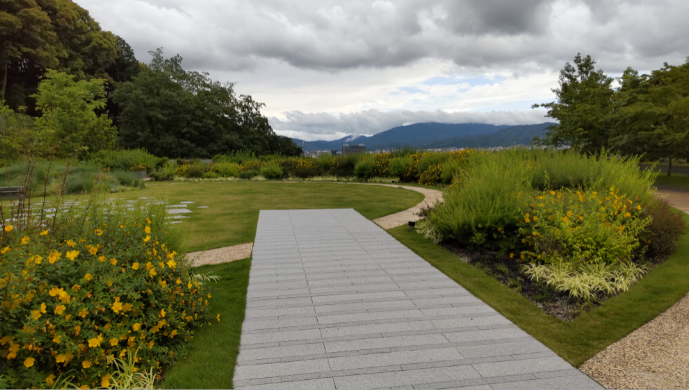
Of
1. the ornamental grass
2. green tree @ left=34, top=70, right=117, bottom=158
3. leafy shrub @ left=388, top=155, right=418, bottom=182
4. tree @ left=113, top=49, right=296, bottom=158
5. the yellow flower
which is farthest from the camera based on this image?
tree @ left=113, top=49, right=296, bottom=158

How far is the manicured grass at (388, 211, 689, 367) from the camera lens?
272 centimetres

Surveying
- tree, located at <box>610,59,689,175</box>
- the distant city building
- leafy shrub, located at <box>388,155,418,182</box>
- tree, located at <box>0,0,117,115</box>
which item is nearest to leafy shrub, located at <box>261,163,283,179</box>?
the distant city building

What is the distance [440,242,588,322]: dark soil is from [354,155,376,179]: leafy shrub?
11.2 meters

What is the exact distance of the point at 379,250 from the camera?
5.30 metres

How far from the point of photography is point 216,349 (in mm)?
2562

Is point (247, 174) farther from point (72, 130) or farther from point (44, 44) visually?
point (44, 44)

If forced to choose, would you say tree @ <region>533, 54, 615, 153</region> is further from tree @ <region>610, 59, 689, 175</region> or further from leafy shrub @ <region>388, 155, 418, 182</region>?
leafy shrub @ <region>388, 155, 418, 182</region>

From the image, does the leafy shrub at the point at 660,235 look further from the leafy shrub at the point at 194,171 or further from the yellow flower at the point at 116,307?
Result: the leafy shrub at the point at 194,171

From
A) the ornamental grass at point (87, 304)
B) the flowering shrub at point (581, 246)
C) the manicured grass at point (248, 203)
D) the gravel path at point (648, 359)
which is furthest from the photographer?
the manicured grass at point (248, 203)

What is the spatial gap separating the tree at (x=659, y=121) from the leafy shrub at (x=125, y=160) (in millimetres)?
20555

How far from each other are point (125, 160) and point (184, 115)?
1110 centimetres

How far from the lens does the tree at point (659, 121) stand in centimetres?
1255

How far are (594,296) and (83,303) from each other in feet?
13.8

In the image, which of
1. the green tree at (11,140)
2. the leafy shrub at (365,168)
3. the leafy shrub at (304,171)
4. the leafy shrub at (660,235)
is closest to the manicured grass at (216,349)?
the leafy shrub at (660,235)
